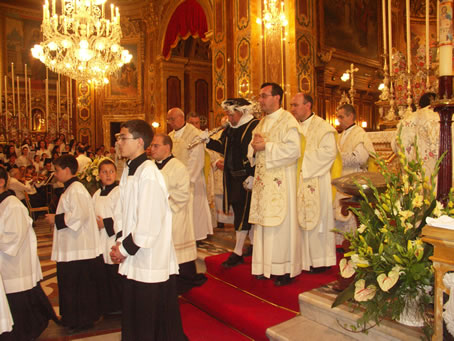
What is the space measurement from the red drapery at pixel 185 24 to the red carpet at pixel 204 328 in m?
12.1

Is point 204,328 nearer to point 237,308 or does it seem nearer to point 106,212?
point 237,308

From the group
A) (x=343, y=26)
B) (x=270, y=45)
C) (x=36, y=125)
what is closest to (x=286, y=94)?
(x=270, y=45)

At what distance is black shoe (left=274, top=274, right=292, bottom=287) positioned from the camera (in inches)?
144

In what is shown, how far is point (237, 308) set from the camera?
11.7 ft

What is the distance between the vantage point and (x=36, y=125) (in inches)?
818

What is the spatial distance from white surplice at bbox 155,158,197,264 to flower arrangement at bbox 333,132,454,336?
6.80 feet

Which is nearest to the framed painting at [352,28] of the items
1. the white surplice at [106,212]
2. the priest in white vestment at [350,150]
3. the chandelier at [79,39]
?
the chandelier at [79,39]

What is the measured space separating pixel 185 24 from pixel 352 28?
6.44m

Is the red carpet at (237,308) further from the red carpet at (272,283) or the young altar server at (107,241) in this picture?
the young altar server at (107,241)

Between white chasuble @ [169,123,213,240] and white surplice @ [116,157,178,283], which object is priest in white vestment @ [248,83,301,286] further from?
white chasuble @ [169,123,213,240]

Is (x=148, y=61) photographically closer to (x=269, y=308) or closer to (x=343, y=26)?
(x=343, y=26)

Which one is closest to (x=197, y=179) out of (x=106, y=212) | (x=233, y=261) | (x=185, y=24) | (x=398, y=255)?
(x=233, y=261)

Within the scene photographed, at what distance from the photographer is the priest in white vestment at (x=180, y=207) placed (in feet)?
13.1

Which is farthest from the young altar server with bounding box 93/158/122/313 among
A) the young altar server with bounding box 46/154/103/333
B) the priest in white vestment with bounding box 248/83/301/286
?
the priest in white vestment with bounding box 248/83/301/286
